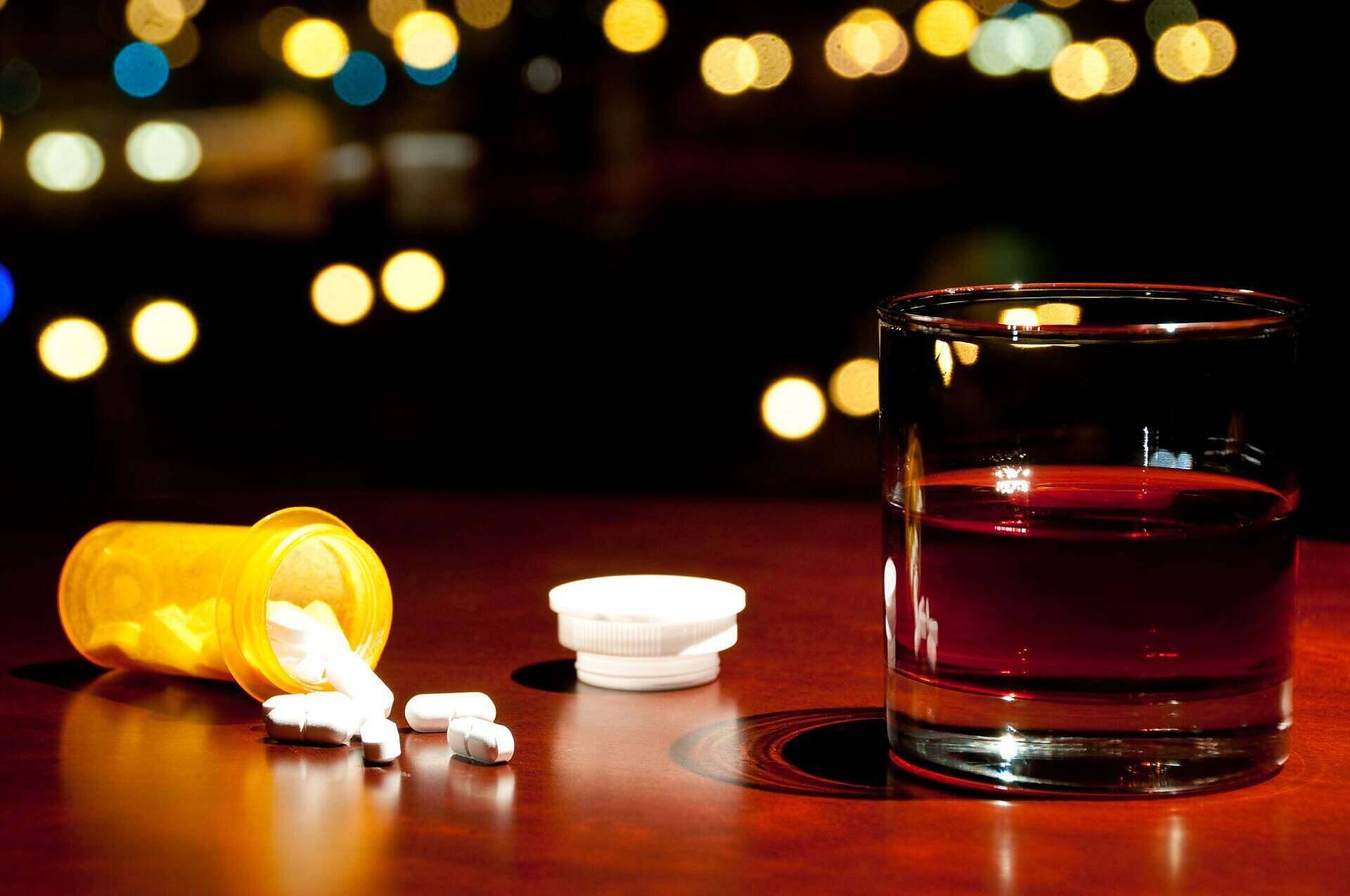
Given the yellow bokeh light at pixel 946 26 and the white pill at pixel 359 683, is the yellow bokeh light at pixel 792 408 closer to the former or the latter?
the yellow bokeh light at pixel 946 26

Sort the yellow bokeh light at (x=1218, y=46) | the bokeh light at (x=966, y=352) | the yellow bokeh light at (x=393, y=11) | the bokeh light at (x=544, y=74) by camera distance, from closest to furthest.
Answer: the bokeh light at (x=966, y=352)
the yellow bokeh light at (x=1218, y=46)
the bokeh light at (x=544, y=74)
the yellow bokeh light at (x=393, y=11)

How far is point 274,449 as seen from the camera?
10.4 feet

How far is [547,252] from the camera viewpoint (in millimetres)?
3107

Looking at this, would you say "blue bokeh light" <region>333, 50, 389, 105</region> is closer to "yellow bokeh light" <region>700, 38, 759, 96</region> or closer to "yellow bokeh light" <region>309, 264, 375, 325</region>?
"yellow bokeh light" <region>309, 264, 375, 325</region>

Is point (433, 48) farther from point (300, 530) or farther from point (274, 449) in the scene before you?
point (300, 530)

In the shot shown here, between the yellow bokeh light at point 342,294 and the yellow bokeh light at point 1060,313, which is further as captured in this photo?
the yellow bokeh light at point 342,294

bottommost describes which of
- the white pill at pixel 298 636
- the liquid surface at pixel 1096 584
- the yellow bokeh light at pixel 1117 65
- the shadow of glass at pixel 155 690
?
the shadow of glass at pixel 155 690

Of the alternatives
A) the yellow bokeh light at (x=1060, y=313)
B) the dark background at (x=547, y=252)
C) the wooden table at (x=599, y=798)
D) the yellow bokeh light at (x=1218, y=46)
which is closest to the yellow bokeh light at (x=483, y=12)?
the dark background at (x=547, y=252)

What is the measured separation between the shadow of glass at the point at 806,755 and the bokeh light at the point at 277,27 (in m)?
2.74

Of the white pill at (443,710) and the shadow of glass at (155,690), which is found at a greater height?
the white pill at (443,710)

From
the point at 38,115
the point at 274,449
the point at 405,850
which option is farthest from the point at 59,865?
the point at 38,115

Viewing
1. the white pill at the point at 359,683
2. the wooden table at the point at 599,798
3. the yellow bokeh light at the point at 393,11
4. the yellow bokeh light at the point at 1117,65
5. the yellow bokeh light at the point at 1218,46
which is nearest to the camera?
the wooden table at the point at 599,798

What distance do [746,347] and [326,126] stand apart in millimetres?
980

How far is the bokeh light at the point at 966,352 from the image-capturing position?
641mm
